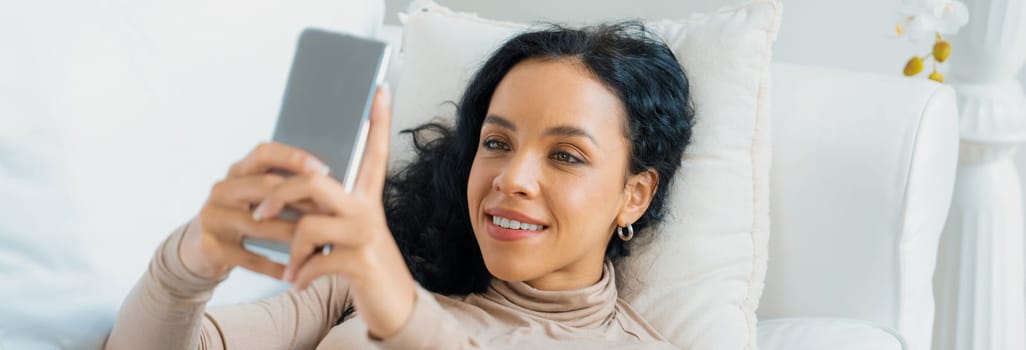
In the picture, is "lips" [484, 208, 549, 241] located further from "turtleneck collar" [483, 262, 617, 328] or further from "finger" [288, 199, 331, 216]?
"finger" [288, 199, 331, 216]

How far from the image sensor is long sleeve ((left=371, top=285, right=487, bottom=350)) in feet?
2.94

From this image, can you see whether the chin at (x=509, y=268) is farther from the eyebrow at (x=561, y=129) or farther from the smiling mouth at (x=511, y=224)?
the eyebrow at (x=561, y=129)

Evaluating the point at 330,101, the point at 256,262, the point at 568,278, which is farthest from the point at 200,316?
the point at 568,278

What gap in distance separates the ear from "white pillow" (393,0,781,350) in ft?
0.20

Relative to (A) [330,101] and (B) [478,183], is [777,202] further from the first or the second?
(A) [330,101]

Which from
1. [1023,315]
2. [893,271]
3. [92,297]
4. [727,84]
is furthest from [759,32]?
[92,297]

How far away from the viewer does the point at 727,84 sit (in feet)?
4.81

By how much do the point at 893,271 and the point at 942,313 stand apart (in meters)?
0.45

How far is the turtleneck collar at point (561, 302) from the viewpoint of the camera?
1.33 meters

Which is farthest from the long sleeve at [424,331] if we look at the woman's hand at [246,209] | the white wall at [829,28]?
the white wall at [829,28]

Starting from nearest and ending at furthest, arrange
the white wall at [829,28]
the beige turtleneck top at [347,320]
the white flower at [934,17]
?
the beige turtleneck top at [347,320], the white flower at [934,17], the white wall at [829,28]

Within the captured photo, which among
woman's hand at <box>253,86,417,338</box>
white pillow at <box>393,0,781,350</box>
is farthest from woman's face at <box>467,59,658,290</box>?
woman's hand at <box>253,86,417,338</box>

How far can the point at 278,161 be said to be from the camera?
2.74 feet

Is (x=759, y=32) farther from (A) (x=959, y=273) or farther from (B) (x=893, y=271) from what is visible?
(A) (x=959, y=273)
